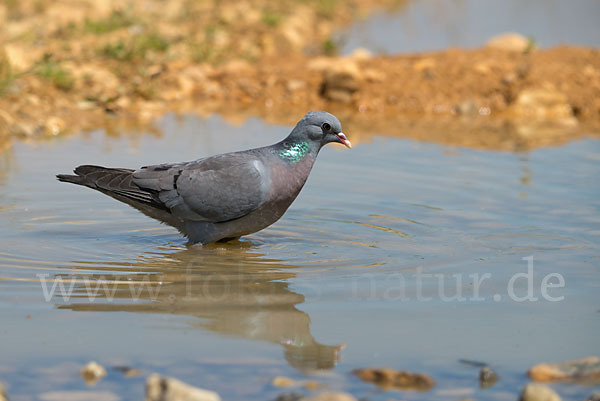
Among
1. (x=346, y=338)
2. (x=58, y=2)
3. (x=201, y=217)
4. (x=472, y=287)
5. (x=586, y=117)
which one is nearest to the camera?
(x=346, y=338)

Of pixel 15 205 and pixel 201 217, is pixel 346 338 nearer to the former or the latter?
pixel 201 217

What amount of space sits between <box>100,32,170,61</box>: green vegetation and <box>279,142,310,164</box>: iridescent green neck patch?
232 inches

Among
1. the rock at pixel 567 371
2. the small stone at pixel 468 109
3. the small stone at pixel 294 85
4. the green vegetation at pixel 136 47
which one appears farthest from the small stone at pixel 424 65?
the rock at pixel 567 371

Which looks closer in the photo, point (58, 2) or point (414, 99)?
point (414, 99)

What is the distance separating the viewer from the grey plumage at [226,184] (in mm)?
5906

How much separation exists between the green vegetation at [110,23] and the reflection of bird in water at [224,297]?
275 inches

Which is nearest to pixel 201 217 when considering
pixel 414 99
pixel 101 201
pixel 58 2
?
pixel 101 201

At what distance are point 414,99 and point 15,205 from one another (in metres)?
5.77

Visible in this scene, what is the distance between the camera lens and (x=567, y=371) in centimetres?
383

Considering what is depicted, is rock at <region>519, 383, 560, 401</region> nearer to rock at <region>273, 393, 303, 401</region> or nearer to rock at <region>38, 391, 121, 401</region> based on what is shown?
rock at <region>273, 393, 303, 401</region>

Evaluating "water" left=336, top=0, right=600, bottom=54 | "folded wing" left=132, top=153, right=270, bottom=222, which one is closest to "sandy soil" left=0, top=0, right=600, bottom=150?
"water" left=336, top=0, right=600, bottom=54

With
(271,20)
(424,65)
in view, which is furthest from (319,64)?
(271,20)

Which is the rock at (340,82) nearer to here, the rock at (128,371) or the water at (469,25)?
the water at (469,25)

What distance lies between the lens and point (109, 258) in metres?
5.63
